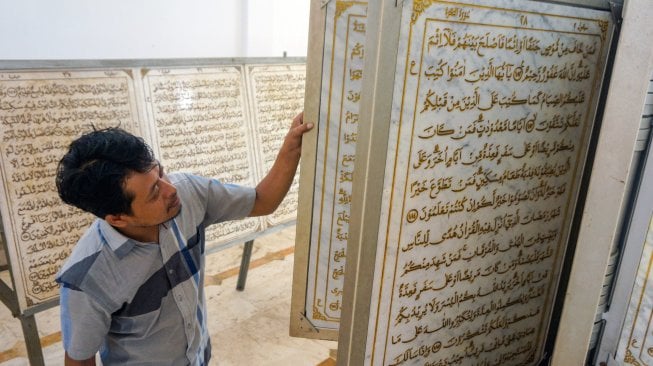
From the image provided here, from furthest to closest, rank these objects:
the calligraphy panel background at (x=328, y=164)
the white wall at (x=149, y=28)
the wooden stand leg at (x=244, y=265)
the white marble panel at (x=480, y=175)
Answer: the white wall at (x=149, y=28), the wooden stand leg at (x=244, y=265), the calligraphy panel background at (x=328, y=164), the white marble panel at (x=480, y=175)

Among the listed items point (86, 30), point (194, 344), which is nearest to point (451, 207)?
point (194, 344)

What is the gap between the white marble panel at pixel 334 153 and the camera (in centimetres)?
121

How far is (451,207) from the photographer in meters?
0.84

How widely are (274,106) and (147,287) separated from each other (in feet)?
6.56

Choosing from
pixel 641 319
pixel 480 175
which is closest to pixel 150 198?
pixel 480 175

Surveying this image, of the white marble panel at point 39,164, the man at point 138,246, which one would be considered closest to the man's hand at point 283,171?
the man at point 138,246

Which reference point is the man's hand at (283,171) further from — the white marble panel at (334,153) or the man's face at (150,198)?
the man's face at (150,198)

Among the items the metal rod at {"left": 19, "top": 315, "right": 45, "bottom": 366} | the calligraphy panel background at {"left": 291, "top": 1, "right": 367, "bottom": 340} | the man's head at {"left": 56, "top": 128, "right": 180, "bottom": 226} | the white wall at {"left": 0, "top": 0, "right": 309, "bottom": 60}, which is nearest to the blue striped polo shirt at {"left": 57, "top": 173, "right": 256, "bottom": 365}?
the man's head at {"left": 56, "top": 128, "right": 180, "bottom": 226}

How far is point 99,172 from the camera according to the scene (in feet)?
A: 4.07

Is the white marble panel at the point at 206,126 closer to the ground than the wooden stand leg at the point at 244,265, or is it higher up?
higher up

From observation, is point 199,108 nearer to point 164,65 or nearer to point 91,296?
point 164,65

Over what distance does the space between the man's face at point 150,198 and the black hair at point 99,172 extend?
0.8 inches

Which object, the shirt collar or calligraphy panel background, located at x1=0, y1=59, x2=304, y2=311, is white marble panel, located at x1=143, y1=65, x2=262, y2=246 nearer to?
calligraphy panel background, located at x1=0, y1=59, x2=304, y2=311

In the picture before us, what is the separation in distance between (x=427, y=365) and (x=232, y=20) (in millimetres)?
4736
